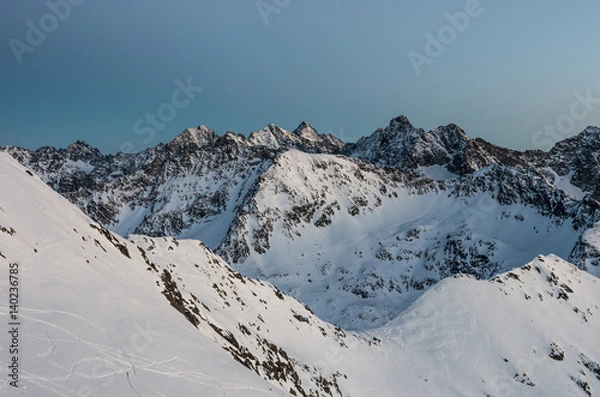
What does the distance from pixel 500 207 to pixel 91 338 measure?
157m

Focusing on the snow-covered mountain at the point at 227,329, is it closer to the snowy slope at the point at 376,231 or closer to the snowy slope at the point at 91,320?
the snowy slope at the point at 91,320

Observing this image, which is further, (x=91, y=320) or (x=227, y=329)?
(x=227, y=329)

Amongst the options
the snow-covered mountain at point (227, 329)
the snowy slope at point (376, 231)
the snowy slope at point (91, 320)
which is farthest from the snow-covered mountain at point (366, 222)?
the snowy slope at point (91, 320)

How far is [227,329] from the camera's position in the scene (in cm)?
3372

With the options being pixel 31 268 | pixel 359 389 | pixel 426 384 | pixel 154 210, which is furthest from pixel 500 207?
pixel 31 268

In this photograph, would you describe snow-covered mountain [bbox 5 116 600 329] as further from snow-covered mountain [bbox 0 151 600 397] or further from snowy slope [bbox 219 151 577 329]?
snow-covered mountain [bbox 0 151 600 397]

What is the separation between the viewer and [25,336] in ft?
46.8

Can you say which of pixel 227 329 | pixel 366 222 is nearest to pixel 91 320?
pixel 227 329

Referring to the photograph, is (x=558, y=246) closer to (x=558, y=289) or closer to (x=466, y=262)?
(x=466, y=262)

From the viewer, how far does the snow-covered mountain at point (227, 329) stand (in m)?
15.3

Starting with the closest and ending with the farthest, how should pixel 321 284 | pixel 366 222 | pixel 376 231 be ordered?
1. pixel 321 284
2. pixel 376 231
3. pixel 366 222

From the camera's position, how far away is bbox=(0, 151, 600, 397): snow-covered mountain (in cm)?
1533

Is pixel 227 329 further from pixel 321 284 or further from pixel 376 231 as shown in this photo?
pixel 376 231

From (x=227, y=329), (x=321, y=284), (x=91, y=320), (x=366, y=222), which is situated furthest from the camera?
(x=366, y=222)
